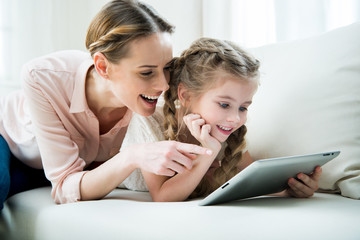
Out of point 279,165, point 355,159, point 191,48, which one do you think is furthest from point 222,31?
point 279,165

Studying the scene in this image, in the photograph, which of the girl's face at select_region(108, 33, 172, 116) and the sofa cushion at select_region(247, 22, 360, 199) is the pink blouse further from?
the sofa cushion at select_region(247, 22, 360, 199)

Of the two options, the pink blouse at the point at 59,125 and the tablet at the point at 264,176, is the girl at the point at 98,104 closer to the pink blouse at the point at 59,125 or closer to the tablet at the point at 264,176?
the pink blouse at the point at 59,125

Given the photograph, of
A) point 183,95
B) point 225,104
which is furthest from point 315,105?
point 183,95

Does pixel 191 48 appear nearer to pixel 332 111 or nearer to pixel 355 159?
pixel 332 111

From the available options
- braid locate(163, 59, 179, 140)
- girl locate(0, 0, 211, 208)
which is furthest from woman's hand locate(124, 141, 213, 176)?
braid locate(163, 59, 179, 140)

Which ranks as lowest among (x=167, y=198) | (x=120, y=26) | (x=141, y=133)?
(x=167, y=198)

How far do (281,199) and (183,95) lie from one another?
1.63 ft

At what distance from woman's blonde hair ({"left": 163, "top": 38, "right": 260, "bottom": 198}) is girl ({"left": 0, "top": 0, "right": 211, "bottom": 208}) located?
7cm

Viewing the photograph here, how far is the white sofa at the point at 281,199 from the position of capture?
0.78 metres

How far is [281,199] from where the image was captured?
3.33 feet

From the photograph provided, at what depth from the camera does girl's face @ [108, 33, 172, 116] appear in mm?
1202

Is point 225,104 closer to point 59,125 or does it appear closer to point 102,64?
point 102,64

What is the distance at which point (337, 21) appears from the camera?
178 cm

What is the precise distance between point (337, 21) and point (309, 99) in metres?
0.75
